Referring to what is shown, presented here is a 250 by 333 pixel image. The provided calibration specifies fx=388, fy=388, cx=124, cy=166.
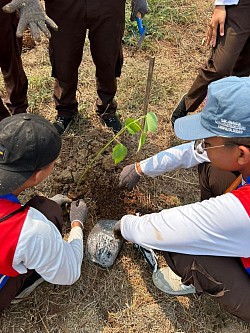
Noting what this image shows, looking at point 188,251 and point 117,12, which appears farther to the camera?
point 117,12

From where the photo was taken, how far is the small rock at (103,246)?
2.02m

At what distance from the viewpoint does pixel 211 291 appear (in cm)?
168

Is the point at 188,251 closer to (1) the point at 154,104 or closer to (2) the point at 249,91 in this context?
(2) the point at 249,91

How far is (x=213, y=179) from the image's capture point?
6.39 feet

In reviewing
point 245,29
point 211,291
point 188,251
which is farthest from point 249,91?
point 245,29

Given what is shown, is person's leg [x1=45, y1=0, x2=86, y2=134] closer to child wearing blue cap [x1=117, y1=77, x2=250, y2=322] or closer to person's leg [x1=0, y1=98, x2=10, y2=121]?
person's leg [x1=0, y1=98, x2=10, y2=121]

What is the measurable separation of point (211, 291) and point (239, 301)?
120 mm

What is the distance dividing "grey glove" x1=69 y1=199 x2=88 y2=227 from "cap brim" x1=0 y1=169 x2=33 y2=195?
24.5 inches

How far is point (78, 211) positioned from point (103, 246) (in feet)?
0.73

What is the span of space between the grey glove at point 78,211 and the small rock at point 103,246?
11cm

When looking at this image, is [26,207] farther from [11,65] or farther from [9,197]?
[11,65]

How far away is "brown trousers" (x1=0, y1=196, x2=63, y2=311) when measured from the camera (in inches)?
64.6

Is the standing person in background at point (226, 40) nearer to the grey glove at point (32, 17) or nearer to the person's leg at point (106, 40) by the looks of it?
the person's leg at point (106, 40)

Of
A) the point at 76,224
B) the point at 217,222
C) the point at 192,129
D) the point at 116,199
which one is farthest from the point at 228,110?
the point at 116,199
